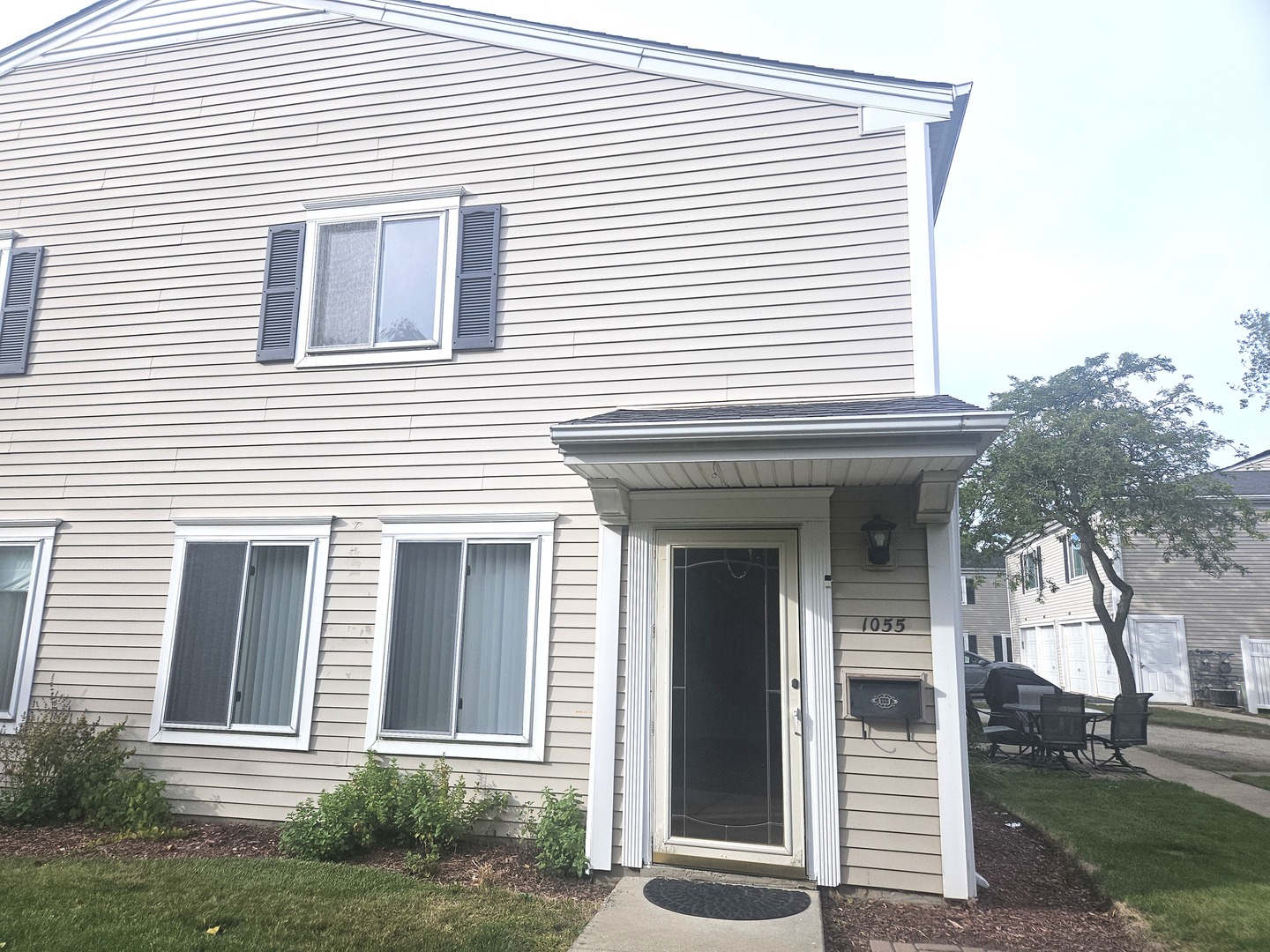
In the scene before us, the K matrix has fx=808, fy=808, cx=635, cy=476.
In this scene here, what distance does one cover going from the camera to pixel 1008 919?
476 cm

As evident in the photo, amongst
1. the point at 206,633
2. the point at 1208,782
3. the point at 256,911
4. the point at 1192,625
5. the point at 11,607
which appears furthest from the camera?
the point at 1192,625

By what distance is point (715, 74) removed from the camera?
6.54 metres

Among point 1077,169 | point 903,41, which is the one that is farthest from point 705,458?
point 1077,169

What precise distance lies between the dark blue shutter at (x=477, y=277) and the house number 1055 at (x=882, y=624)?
355 cm

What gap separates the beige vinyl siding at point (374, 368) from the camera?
19.9 ft

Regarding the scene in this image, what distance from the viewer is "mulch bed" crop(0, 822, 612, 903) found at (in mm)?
5148

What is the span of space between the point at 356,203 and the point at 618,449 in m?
3.79

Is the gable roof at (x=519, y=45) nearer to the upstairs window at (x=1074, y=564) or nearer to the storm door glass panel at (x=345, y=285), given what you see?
the storm door glass panel at (x=345, y=285)

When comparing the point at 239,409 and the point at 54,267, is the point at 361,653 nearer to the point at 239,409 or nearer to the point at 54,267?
the point at 239,409

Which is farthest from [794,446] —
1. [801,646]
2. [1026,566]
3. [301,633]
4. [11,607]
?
[1026,566]

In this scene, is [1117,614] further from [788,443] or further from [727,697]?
[788,443]

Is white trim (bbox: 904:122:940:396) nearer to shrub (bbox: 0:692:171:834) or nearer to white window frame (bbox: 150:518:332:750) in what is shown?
white window frame (bbox: 150:518:332:750)

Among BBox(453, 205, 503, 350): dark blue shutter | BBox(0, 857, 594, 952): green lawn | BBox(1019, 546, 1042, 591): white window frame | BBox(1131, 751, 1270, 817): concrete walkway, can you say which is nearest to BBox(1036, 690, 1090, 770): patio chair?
BBox(1131, 751, 1270, 817): concrete walkway

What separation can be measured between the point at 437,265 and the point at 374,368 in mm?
1011
